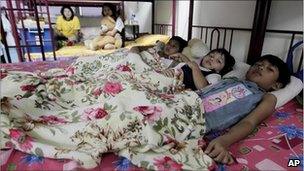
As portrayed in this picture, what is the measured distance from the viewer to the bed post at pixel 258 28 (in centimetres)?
150

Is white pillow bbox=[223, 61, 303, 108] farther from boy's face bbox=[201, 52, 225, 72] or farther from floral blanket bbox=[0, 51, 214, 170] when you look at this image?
floral blanket bbox=[0, 51, 214, 170]

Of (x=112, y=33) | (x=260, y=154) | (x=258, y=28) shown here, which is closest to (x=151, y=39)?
(x=112, y=33)

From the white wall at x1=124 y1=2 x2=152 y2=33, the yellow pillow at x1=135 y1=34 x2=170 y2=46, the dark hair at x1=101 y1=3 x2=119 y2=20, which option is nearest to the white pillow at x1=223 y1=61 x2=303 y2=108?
the yellow pillow at x1=135 y1=34 x2=170 y2=46

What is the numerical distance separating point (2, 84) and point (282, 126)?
50.5 inches

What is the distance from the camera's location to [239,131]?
2.87 ft

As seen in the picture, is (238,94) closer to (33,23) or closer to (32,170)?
(32,170)

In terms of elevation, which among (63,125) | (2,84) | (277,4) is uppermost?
(277,4)

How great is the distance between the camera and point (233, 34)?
187cm

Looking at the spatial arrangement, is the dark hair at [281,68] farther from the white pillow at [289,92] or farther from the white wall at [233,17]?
the white wall at [233,17]

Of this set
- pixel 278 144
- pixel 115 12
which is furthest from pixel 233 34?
pixel 115 12

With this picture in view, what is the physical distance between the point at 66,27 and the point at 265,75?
3.31 meters

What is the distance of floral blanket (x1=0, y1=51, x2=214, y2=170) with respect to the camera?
27.0 inches

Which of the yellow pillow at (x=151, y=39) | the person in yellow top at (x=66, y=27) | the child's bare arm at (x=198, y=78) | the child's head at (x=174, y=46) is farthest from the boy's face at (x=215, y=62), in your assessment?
the person in yellow top at (x=66, y=27)

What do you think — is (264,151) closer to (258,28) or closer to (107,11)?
(258,28)
